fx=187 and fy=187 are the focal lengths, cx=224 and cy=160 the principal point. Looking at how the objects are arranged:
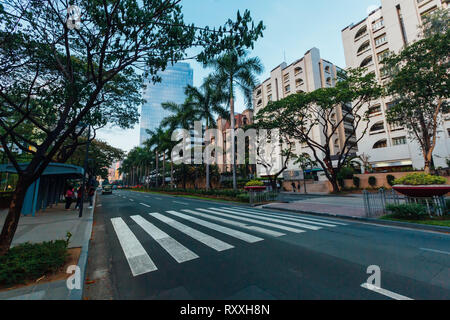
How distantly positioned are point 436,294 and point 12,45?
11815mm

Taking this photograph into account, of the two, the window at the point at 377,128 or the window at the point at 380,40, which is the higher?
the window at the point at 380,40

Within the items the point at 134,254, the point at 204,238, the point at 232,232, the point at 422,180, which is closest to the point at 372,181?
the point at 422,180

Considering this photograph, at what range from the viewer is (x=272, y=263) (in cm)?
411

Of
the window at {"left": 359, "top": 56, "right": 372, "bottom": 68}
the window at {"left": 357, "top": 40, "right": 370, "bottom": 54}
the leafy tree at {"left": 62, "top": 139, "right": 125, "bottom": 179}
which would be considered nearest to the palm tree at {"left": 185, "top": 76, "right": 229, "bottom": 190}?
the leafy tree at {"left": 62, "top": 139, "right": 125, "bottom": 179}


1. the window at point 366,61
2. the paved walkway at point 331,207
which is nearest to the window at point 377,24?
the window at point 366,61

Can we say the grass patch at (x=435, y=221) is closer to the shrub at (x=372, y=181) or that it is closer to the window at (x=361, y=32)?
the shrub at (x=372, y=181)

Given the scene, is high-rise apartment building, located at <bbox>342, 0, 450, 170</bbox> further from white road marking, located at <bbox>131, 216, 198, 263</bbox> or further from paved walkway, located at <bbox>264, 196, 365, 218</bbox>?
white road marking, located at <bbox>131, 216, 198, 263</bbox>

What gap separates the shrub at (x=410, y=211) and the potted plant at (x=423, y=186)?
750mm

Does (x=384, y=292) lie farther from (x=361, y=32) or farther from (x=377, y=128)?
(x=361, y=32)

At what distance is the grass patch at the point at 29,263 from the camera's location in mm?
3328

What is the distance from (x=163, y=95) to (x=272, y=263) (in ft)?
400
